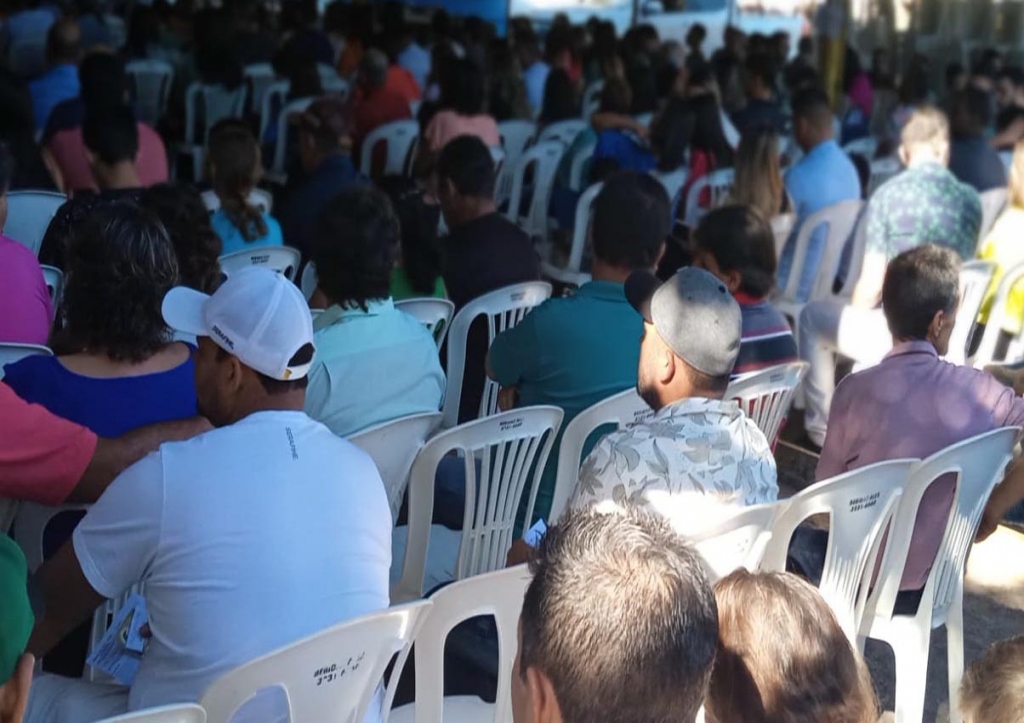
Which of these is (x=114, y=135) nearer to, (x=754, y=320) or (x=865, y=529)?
(x=754, y=320)

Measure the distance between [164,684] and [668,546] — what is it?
1.02m

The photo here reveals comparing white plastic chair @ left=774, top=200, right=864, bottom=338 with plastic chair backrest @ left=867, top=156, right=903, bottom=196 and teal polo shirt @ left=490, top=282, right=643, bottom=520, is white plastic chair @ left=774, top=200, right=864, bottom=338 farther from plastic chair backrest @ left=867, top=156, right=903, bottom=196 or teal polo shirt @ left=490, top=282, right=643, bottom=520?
teal polo shirt @ left=490, top=282, right=643, bottom=520

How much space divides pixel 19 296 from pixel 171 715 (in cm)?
202

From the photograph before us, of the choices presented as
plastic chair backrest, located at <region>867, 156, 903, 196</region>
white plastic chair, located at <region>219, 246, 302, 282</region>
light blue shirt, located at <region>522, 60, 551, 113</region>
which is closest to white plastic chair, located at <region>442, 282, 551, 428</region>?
white plastic chair, located at <region>219, 246, 302, 282</region>

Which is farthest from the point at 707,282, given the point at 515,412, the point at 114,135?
the point at 114,135

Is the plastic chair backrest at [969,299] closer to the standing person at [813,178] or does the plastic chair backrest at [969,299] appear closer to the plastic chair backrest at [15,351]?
the standing person at [813,178]

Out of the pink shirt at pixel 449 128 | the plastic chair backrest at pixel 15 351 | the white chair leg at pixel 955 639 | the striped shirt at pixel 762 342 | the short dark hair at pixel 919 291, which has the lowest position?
the white chair leg at pixel 955 639

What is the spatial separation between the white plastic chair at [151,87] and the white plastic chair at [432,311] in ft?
18.7

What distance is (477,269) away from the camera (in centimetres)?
460

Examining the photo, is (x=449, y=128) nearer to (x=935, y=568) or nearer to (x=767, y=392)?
(x=767, y=392)

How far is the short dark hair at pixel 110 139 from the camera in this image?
4.79 meters

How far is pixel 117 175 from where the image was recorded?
4848 millimetres

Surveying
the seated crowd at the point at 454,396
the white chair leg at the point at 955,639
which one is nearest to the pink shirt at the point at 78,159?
the seated crowd at the point at 454,396

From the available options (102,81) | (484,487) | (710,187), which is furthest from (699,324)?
(710,187)
